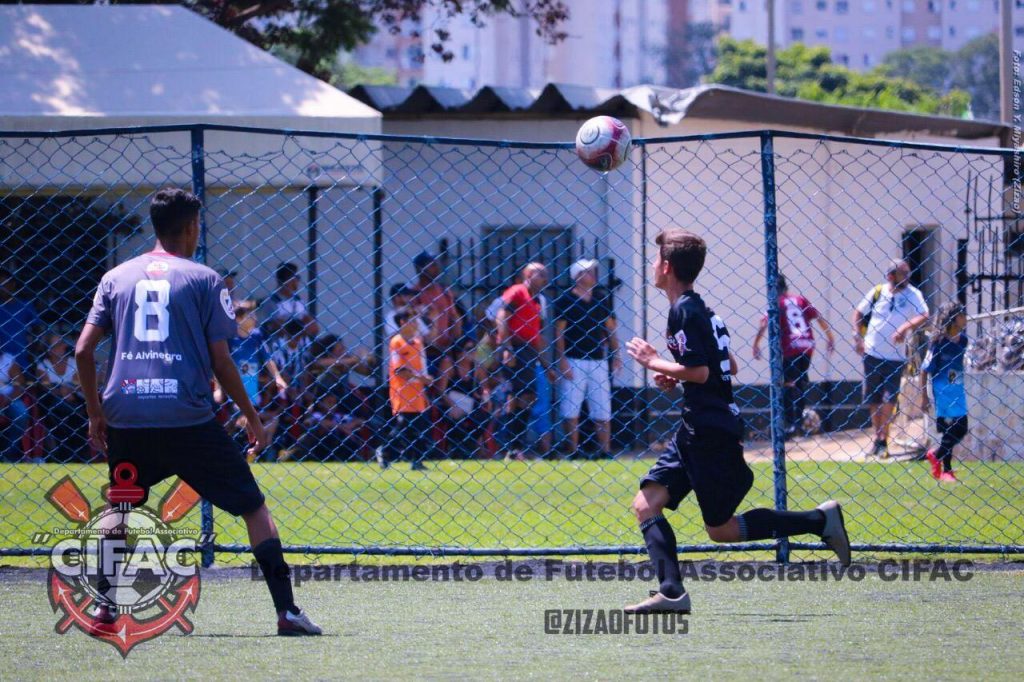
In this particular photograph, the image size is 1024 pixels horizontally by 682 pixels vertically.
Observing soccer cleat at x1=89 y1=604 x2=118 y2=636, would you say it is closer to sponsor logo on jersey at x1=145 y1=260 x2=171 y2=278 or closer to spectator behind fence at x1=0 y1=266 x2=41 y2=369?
sponsor logo on jersey at x1=145 y1=260 x2=171 y2=278

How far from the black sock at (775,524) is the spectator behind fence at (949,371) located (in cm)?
493

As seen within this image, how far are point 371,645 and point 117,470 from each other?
122 cm

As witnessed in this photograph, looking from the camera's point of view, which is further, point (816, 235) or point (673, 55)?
point (673, 55)

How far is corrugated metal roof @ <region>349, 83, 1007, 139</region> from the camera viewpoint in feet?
44.9

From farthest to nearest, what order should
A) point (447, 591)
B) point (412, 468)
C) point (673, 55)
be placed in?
point (673, 55)
point (412, 468)
point (447, 591)

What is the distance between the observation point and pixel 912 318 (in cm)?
1169

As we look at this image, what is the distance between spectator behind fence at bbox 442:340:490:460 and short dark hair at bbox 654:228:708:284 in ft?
20.5

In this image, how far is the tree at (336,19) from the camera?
16688 millimetres

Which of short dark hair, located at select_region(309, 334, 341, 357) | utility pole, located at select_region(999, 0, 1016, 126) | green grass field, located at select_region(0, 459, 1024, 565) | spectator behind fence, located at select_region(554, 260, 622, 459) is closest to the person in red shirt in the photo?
spectator behind fence, located at select_region(554, 260, 622, 459)

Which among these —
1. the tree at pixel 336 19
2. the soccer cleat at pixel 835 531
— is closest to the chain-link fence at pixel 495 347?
the soccer cleat at pixel 835 531

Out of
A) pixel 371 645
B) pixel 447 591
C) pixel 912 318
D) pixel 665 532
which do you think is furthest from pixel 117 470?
pixel 912 318

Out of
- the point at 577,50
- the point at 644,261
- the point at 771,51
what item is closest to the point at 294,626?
the point at 644,261

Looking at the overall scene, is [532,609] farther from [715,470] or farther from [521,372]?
[521,372]

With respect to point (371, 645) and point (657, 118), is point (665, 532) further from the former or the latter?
point (657, 118)
